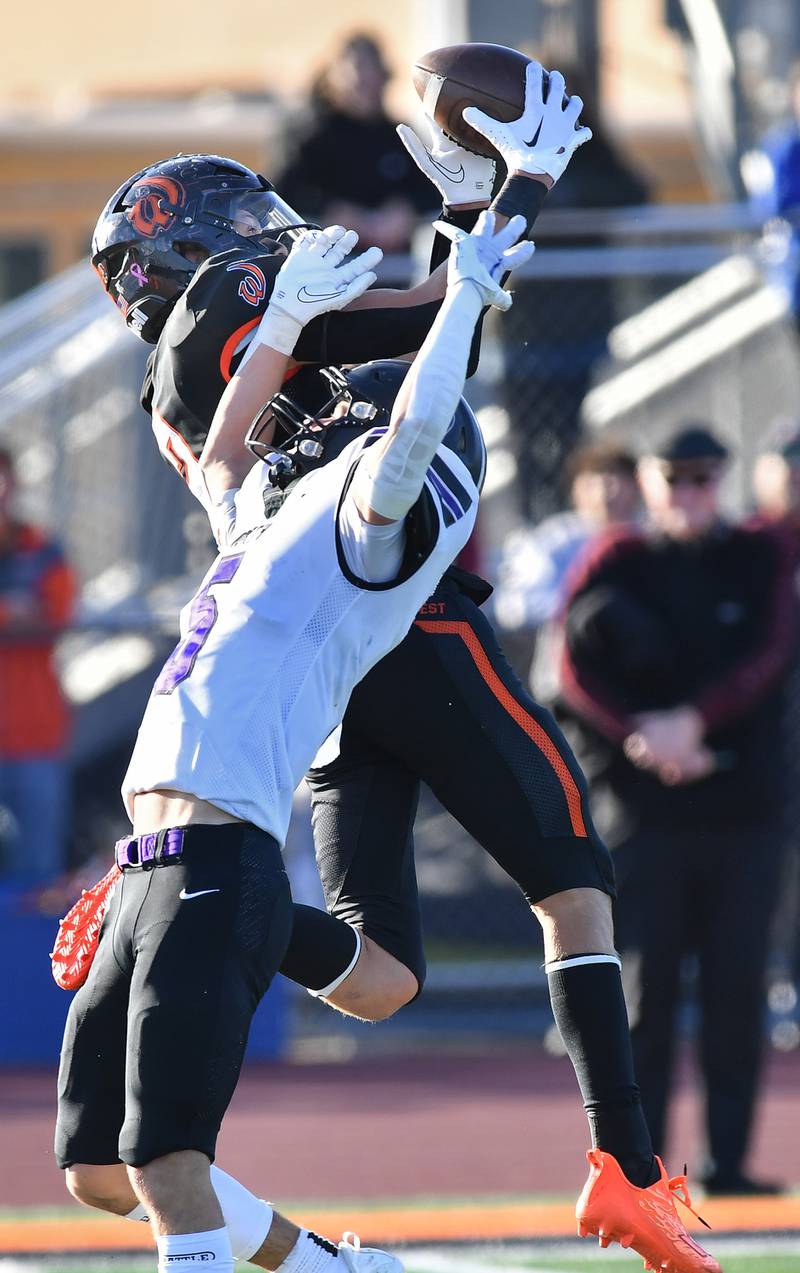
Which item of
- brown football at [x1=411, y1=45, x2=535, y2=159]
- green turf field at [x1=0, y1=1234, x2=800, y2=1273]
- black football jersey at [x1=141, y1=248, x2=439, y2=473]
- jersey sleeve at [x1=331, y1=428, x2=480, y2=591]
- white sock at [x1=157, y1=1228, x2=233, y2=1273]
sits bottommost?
green turf field at [x1=0, y1=1234, x2=800, y2=1273]

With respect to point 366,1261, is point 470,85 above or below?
above

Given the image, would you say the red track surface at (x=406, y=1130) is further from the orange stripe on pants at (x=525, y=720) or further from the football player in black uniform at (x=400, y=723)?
the orange stripe on pants at (x=525, y=720)

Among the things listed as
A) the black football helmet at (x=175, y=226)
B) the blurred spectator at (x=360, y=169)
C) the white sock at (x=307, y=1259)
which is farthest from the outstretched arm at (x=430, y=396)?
the blurred spectator at (x=360, y=169)

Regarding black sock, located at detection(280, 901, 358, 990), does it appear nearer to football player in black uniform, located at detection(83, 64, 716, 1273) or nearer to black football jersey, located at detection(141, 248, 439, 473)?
football player in black uniform, located at detection(83, 64, 716, 1273)

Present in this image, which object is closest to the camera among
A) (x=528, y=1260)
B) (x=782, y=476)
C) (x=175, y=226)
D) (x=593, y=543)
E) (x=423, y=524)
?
(x=423, y=524)

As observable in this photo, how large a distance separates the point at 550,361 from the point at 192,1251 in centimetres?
604

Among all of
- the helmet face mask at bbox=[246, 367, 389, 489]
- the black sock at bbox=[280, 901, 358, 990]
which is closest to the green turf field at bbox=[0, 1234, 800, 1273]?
the black sock at bbox=[280, 901, 358, 990]

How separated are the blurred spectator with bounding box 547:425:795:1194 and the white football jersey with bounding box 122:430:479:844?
298cm

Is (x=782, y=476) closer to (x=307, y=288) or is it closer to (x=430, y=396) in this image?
(x=307, y=288)

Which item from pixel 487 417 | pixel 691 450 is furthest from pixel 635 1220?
pixel 487 417

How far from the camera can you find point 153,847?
11.7ft

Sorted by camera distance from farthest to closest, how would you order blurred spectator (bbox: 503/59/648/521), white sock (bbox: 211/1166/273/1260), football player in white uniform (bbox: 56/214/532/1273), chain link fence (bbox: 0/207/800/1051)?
blurred spectator (bbox: 503/59/648/521)
chain link fence (bbox: 0/207/800/1051)
white sock (bbox: 211/1166/273/1260)
football player in white uniform (bbox: 56/214/532/1273)

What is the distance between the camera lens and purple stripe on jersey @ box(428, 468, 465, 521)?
3.75 metres

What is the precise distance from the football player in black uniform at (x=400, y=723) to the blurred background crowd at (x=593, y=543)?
7.75ft
